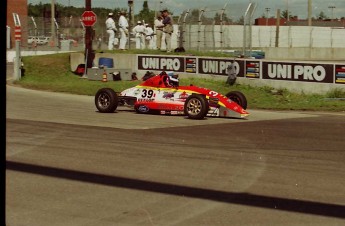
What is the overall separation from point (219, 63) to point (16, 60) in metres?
8.54

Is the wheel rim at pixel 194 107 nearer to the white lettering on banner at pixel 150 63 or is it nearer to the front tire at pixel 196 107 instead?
the front tire at pixel 196 107

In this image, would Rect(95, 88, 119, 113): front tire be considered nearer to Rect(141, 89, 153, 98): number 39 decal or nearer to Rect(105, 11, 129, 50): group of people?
Rect(141, 89, 153, 98): number 39 decal

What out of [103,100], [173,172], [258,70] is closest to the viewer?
[173,172]

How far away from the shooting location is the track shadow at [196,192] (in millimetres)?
6578

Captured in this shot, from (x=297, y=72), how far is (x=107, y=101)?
734 centimetres

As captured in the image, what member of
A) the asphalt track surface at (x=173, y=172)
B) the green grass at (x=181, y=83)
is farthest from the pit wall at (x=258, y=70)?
the asphalt track surface at (x=173, y=172)

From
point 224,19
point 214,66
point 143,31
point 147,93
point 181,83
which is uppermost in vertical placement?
point 224,19

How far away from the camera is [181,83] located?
77.9 feet

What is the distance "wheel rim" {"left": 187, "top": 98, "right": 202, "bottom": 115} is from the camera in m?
15.0

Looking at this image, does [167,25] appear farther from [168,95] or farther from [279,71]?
[168,95]

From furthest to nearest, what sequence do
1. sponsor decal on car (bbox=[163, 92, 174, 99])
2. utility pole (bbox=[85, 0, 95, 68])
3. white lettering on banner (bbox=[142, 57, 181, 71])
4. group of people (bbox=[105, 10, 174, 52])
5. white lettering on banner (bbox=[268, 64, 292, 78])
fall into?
group of people (bbox=[105, 10, 174, 52]) < utility pole (bbox=[85, 0, 95, 68]) < white lettering on banner (bbox=[142, 57, 181, 71]) < white lettering on banner (bbox=[268, 64, 292, 78]) < sponsor decal on car (bbox=[163, 92, 174, 99])

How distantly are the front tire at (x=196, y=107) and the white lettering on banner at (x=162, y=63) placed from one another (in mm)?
9794

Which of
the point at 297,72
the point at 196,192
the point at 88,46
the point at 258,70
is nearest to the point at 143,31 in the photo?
the point at 88,46

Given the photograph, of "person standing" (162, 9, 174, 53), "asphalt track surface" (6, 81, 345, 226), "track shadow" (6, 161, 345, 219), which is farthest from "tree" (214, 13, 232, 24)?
"track shadow" (6, 161, 345, 219)
